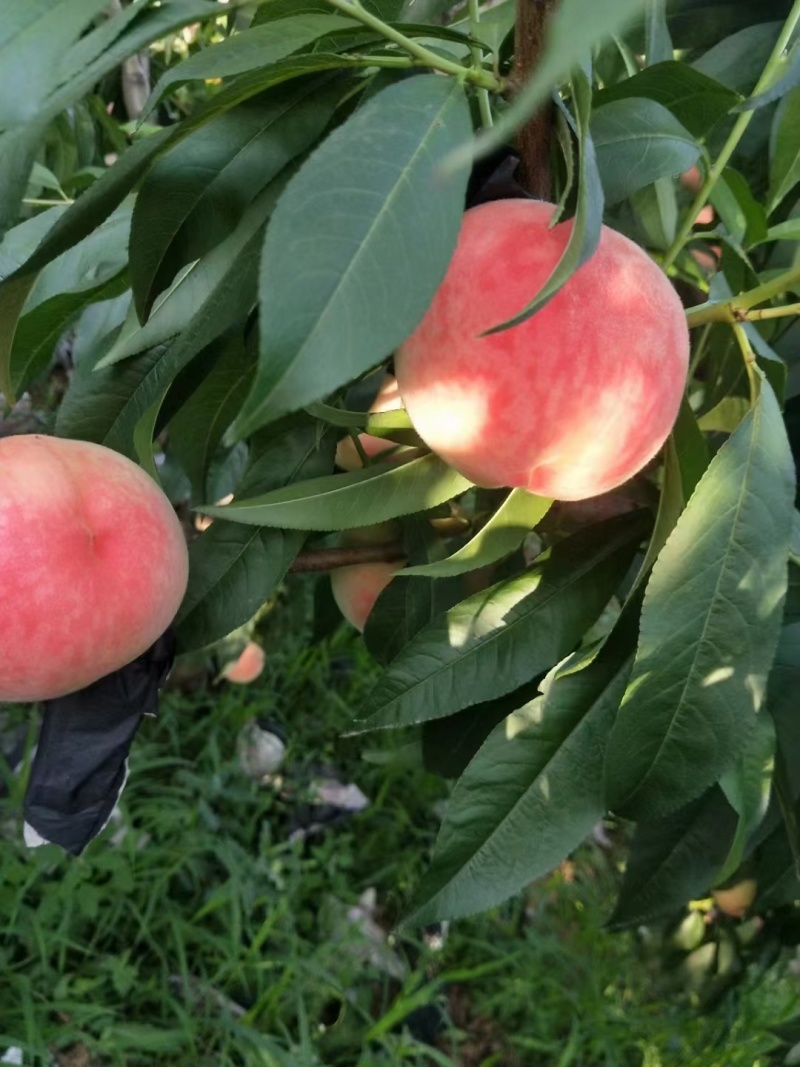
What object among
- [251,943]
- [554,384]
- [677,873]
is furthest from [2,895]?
[554,384]

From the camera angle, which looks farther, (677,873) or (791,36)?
(677,873)

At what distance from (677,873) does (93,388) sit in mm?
690

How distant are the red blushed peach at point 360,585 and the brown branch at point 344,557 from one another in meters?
0.02

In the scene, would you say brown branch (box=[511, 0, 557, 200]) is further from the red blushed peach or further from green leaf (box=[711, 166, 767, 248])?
the red blushed peach

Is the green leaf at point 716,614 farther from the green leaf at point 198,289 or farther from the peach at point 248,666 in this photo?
the peach at point 248,666

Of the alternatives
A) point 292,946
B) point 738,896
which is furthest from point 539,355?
point 292,946

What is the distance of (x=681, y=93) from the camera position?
2.13 ft

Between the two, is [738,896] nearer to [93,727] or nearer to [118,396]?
[93,727]

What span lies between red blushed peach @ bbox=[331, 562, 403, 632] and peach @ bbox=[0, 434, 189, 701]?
0.32m

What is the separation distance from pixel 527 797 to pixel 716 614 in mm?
210

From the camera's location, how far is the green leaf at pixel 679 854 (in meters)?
0.91

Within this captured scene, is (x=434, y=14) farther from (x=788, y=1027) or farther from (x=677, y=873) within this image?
(x=788, y=1027)

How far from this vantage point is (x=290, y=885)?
1972 millimetres

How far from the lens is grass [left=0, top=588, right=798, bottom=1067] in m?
1.64
